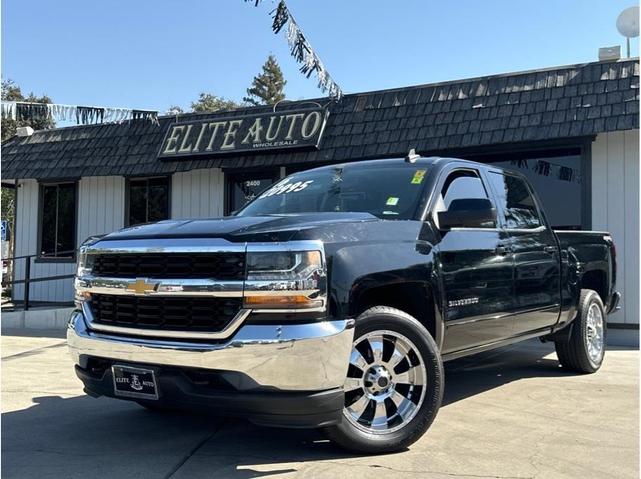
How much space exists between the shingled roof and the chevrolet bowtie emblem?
7.05 m

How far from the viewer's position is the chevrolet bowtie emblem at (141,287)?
12.1 ft

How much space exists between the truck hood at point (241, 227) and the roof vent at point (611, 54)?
7.05 m

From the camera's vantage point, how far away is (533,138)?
Result: 9312 millimetres

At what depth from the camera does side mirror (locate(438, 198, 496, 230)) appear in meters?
4.39

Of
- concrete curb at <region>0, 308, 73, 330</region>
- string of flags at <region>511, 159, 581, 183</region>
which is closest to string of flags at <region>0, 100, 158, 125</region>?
concrete curb at <region>0, 308, 73, 330</region>

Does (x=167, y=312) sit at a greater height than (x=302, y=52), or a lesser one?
lesser

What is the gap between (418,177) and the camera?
15.7ft

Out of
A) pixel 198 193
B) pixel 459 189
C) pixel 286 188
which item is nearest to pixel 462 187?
pixel 459 189

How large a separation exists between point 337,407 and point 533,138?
22.9 feet

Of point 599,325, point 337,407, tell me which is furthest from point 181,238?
point 599,325

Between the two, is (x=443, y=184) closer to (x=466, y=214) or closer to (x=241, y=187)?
(x=466, y=214)

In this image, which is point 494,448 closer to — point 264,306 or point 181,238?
point 264,306

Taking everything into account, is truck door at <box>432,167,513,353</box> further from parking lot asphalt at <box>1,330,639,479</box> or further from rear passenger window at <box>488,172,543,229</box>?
parking lot asphalt at <box>1,330,639,479</box>

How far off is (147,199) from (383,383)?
36.3ft
